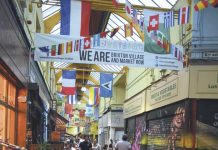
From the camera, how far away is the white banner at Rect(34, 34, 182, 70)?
39.2 feet

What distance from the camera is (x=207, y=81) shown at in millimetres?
12711

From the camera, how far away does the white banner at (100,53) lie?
11.9 meters

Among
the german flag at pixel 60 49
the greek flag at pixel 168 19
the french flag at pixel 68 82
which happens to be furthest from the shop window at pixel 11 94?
the french flag at pixel 68 82

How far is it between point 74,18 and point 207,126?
491cm

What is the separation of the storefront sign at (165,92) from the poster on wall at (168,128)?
39cm

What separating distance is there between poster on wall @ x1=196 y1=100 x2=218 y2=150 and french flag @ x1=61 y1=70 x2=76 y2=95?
40.6 feet

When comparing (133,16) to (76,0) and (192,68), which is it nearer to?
(76,0)

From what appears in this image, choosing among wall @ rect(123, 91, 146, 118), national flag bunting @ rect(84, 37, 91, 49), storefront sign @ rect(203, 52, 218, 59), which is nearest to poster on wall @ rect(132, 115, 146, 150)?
wall @ rect(123, 91, 146, 118)

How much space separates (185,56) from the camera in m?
12.9

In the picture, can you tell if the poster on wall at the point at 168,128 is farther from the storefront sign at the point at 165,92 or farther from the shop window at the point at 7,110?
the shop window at the point at 7,110

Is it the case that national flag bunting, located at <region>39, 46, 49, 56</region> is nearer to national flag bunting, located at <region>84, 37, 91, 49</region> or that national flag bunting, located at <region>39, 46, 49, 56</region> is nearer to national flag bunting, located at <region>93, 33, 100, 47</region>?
national flag bunting, located at <region>84, 37, 91, 49</region>

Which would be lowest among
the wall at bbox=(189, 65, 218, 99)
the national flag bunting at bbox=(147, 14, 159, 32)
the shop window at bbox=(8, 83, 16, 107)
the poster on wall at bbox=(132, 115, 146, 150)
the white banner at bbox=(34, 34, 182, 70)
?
the poster on wall at bbox=(132, 115, 146, 150)

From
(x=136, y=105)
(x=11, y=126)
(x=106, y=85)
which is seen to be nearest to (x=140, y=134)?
(x=136, y=105)

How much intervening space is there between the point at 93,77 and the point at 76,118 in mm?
24520
